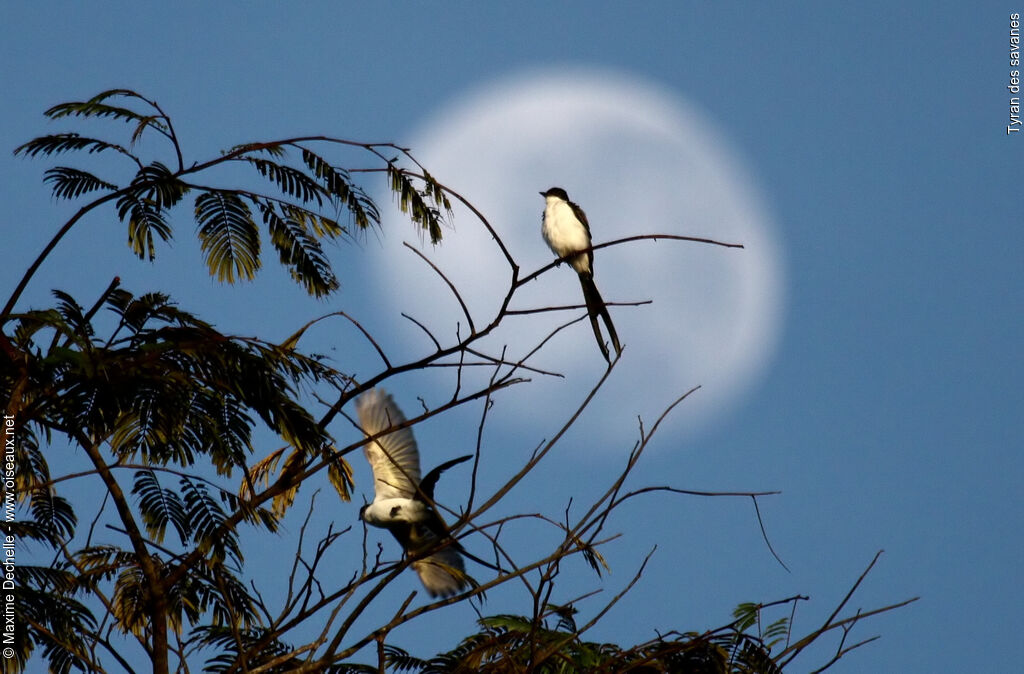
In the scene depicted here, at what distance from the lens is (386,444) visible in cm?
723

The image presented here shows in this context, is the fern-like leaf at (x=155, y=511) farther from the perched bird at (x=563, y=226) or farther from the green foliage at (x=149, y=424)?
the perched bird at (x=563, y=226)

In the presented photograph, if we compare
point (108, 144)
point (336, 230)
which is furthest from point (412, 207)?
point (108, 144)

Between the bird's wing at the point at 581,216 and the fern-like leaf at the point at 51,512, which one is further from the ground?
the bird's wing at the point at 581,216

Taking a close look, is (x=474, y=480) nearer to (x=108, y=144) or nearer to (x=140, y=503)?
(x=140, y=503)

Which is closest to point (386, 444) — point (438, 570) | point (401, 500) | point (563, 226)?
point (401, 500)

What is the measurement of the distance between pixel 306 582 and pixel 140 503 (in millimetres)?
2155

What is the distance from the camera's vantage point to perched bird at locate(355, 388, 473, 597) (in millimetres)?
6734

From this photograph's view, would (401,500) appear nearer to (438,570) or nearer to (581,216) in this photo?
(438,570)

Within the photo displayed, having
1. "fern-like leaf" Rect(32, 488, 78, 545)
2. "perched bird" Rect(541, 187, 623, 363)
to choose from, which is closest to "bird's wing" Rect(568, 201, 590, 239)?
"perched bird" Rect(541, 187, 623, 363)

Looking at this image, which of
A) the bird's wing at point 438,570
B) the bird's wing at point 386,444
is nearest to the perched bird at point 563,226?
the bird's wing at point 386,444

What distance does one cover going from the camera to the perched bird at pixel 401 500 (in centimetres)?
673

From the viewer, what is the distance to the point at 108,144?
232 inches

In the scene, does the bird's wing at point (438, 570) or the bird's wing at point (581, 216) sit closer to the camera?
the bird's wing at point (438, 570)

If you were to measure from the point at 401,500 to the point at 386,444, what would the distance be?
21.5 inches
